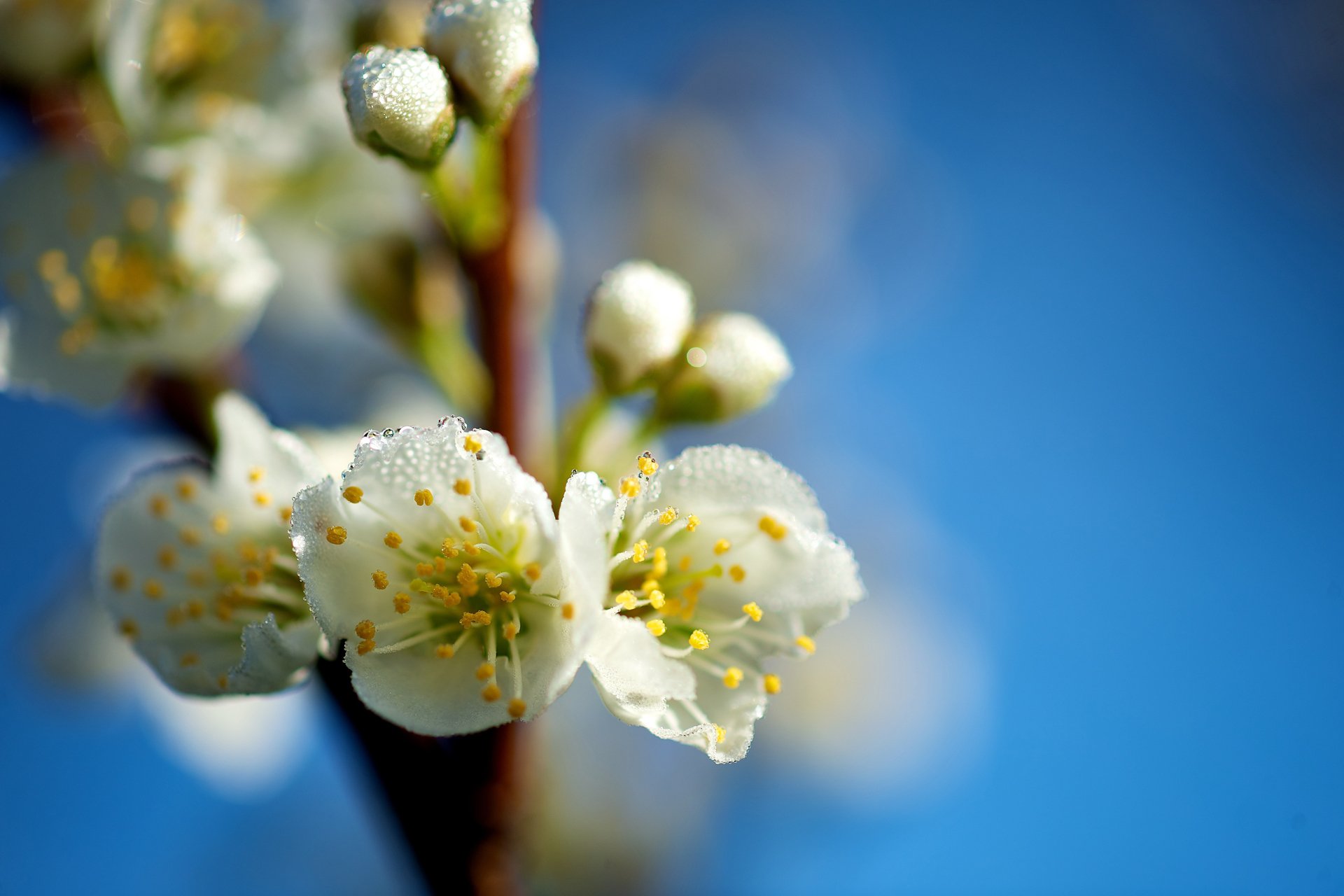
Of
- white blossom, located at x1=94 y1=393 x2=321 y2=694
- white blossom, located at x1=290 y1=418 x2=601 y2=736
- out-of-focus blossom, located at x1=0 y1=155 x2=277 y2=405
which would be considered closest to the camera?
white blossom, located at x1=290 y1=418 x2=601 y2=736

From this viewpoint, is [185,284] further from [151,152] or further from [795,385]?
[795,385]

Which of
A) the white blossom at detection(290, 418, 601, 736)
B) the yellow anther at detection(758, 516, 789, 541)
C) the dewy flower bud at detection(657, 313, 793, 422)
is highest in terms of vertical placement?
the dewy flower bud at detection(657, 313, 793, 422)

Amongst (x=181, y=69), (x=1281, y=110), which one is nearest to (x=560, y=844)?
(x=181, y=69)

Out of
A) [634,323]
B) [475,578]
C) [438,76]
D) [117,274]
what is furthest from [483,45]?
[117,274]

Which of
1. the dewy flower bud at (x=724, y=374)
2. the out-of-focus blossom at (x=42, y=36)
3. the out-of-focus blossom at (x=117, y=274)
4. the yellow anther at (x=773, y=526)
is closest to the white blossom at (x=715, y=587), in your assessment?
the yellow anther at (x=773, y=526)

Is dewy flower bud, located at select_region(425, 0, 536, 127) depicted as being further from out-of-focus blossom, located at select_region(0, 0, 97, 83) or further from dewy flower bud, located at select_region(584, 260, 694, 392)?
out-of-focus blossom, located at select_region(0, 0, 97, 83)

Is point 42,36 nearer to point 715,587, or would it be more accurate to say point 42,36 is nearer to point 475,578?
point 475,578

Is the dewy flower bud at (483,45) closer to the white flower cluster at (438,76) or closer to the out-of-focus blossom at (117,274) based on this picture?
the white flower cluster at (438,76)

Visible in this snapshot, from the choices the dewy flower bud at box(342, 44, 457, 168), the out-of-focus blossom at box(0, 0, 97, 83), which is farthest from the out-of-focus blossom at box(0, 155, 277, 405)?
the dewy flower bud at box(342, 44, 457, 168)
